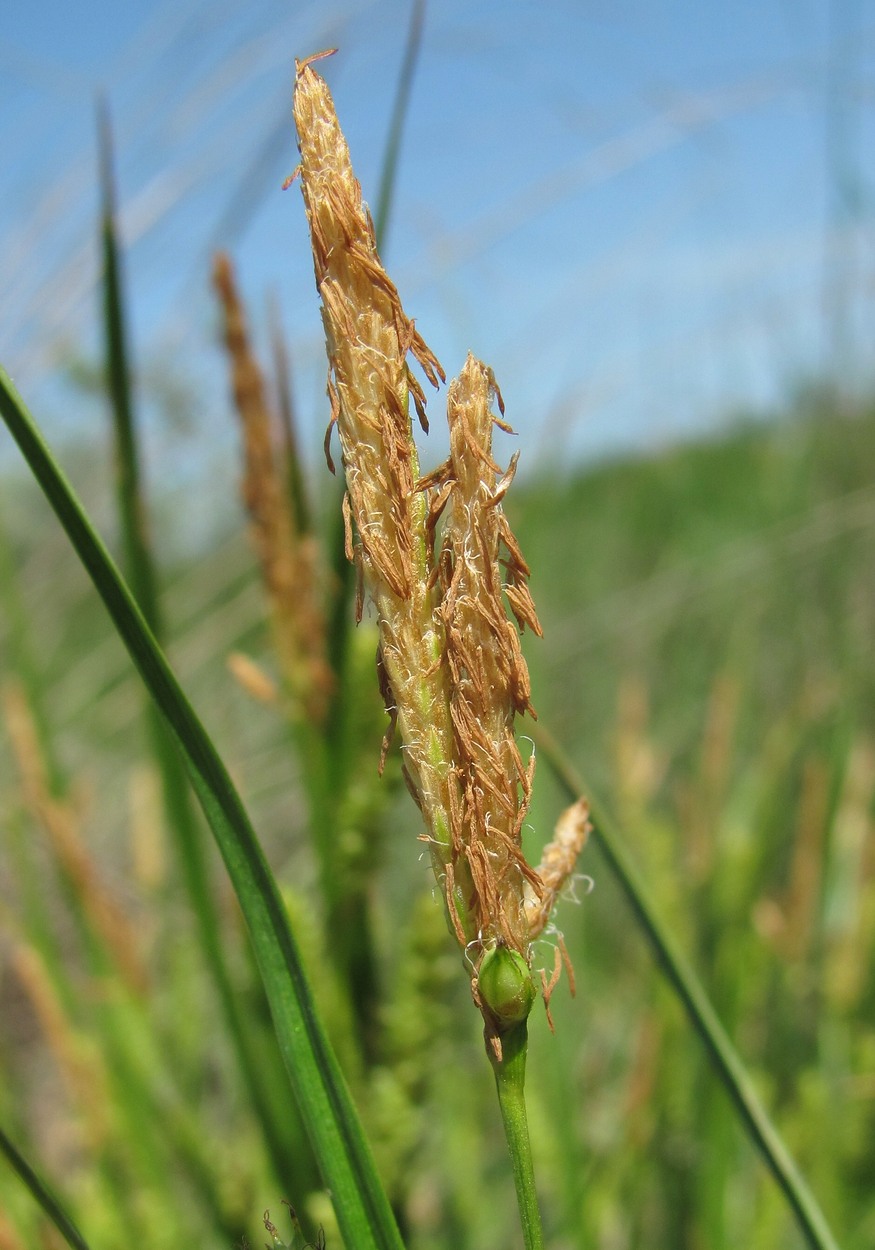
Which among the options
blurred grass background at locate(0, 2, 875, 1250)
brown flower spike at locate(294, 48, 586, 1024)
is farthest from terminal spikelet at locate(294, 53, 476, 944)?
blurred grass background at locate(0, 2, 875, 1250)

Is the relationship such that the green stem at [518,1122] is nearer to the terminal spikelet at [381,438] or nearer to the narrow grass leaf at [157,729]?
the terminal spikelet at [381,438]

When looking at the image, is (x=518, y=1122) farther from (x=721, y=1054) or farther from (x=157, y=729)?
(x=157, y=729)

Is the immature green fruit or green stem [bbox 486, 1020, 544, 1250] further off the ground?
the immature green fruit

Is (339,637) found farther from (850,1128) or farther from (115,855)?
(115,855)

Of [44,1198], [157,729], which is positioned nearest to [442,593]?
[44,1198]

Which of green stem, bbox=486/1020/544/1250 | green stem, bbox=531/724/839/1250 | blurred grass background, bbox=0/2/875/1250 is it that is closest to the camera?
green stem, bbox=486/1020/544/1250

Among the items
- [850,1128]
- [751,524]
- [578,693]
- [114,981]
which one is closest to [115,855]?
[578,693]

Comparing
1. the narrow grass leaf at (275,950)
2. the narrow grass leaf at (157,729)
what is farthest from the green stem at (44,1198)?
the narrow grass leaf at (157,729)

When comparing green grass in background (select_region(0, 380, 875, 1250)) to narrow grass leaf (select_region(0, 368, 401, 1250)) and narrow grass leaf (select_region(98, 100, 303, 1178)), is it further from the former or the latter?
narrow grass leaf (select_region(0, 368, 401, 1250))
